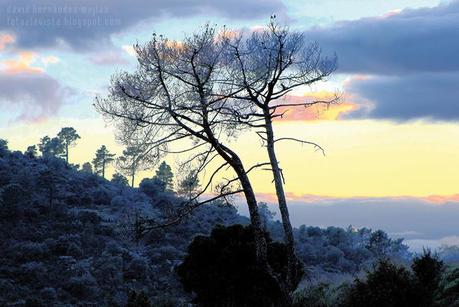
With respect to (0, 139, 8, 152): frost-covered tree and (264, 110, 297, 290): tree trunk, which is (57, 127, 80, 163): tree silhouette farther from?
(264, 110, 297, 290): tree trunk

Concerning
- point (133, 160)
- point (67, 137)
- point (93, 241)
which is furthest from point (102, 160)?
point (133, 160)

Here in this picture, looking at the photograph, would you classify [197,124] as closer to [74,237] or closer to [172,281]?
[172,281]

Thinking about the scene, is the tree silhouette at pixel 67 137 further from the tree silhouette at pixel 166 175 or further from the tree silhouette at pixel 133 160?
the tree silhouette at pixel 133 160

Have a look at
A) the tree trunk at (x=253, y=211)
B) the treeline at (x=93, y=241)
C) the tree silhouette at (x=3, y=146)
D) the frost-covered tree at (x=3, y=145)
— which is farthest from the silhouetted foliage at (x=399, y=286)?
the frost-covered tree at (x=3, y=145)

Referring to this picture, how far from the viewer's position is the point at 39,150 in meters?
112

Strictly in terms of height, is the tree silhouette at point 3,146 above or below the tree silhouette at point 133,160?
above

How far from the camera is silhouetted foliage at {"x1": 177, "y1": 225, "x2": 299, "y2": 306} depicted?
99.7 ft

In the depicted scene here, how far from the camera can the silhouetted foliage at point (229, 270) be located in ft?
99.7

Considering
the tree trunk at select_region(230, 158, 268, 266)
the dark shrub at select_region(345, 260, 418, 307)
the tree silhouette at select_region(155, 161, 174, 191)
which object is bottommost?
the dark shrub at select_region(345, 260, 418, 307)

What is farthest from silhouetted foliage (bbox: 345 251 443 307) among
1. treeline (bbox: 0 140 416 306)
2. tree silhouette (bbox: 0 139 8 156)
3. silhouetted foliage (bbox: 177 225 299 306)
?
tree silhouette (bbox: 0 139 8 156)

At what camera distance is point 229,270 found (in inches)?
1234

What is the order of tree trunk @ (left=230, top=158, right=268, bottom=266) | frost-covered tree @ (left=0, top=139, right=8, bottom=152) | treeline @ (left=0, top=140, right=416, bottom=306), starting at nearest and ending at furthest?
tree trunk @ (left=230, top=158, right=268, bottom=266) < treeline @ (left=0, top=140, right=416, bottom=306) < frost-covered tree @ (left=0, top=139, right=8, bottom=152)

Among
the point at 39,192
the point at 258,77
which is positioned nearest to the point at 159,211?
the point at 39,192

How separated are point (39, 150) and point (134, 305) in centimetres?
9841
